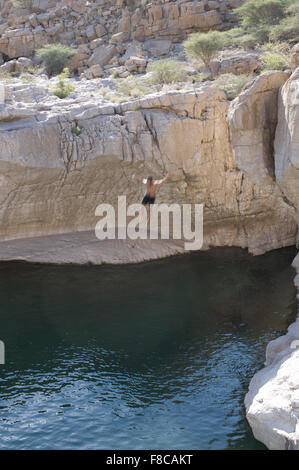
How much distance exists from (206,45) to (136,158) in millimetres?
8922

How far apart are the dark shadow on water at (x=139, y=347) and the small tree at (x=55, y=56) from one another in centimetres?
1399

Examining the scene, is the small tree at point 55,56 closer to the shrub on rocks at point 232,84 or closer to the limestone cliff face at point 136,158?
the limestone cliff face at point 136,158

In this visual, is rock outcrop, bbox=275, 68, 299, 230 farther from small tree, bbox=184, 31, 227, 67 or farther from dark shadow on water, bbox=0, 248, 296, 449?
small tree, bbox=184, 31, 227, 67

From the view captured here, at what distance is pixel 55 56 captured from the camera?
26.9m

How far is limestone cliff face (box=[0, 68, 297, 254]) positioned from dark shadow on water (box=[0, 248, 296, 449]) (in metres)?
1.65

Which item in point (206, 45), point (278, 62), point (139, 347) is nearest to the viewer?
point (139, 347)

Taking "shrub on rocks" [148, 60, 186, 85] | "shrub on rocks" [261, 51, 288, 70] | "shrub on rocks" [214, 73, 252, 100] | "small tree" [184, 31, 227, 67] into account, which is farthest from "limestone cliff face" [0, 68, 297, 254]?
"small tree" [184, 31, 227, 67]

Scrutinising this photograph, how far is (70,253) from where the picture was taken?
706 inches

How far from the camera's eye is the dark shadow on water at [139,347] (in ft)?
30.1

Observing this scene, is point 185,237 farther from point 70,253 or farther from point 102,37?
point 102,37

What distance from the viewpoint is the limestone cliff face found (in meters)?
15.5

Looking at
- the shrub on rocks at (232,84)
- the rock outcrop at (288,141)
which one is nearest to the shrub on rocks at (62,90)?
the shrub on rocks at (232,84)

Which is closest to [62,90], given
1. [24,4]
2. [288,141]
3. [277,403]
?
[288,141]

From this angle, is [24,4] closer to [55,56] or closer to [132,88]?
[55,56]
